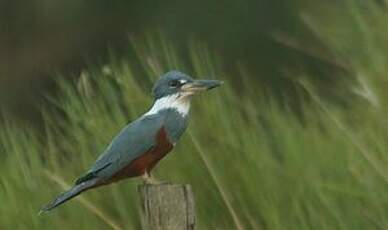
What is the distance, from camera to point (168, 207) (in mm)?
5656

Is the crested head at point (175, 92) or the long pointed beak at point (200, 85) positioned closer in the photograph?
the long pointed beak at point (200, 85)

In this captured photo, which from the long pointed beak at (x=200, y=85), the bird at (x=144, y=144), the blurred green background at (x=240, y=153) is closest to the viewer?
the long pointed beak at (x=200, y=85)

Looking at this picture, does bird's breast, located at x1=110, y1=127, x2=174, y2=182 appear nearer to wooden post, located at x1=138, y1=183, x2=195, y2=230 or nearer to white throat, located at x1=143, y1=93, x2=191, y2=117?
white throat, located at x1=143, y1=93, x2=191, y2=117

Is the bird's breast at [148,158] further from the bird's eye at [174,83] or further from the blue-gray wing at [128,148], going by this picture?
the bird's eye at [174,83]

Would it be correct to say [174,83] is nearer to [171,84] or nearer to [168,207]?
[171,84]

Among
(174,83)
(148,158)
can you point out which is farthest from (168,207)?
(174,83)

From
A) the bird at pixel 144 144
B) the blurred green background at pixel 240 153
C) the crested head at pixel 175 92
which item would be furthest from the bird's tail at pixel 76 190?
the blurred green background at pixel 240 153

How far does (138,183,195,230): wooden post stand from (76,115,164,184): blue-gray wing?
1.32 feet

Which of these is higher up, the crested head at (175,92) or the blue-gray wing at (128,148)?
the crested head at (175,92)

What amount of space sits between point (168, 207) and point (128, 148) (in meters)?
0.50

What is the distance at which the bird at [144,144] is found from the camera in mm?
6086

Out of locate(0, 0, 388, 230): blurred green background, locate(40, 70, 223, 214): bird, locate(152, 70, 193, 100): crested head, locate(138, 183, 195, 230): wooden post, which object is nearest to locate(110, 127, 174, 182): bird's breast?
locate(40, 70, 223, 214): bird

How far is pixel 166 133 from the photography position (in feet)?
20.1

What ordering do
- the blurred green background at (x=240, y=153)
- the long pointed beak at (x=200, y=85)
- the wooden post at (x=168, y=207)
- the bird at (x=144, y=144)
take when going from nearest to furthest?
the wooden post at (x=168, y=207) → the long pointed beak at (x=200, y=85) → the bird at (x=144, y=144) → the blurred green background at (x=240, y=153)
